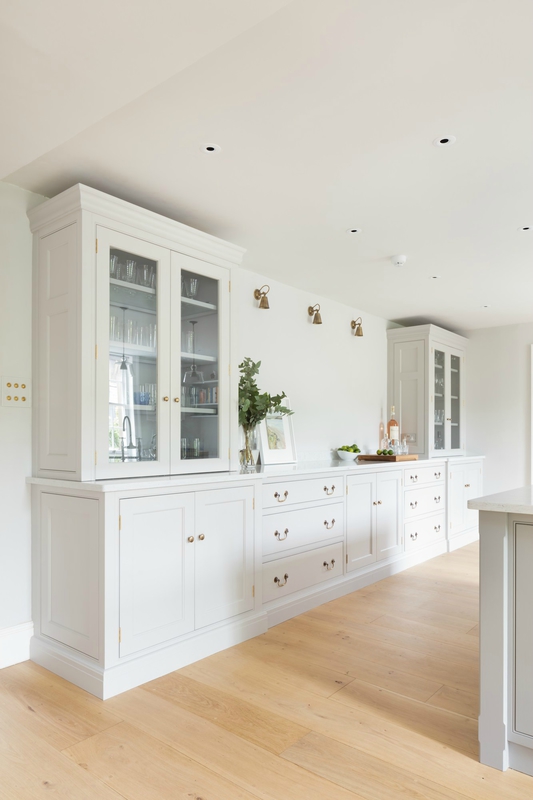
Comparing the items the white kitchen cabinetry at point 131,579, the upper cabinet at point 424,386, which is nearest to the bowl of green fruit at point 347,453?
the upper cabinet at point 424,386

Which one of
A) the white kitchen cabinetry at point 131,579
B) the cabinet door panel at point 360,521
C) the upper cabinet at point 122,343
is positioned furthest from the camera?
the cabinet door panel at point 360,521

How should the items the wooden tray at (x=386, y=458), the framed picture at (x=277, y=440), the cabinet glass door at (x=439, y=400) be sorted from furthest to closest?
the cabinet glass door at (x=439, y=400), the wooden tray at (x=386, y=458), the framed picture at (x=277, y=440)

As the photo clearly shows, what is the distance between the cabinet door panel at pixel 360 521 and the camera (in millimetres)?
3992

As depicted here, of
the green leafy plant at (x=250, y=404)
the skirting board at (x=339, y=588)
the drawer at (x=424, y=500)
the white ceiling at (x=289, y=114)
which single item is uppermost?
the white ceiling at (x=289, y=114)

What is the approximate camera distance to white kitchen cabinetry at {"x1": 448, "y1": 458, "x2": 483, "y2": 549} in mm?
5477

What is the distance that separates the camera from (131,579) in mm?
2451

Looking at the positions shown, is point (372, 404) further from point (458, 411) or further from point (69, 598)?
point (69, 598)

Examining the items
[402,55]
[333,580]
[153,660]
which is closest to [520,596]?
[153,660]

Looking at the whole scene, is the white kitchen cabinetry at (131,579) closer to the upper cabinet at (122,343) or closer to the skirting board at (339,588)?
the upper cabinet at (122,343)

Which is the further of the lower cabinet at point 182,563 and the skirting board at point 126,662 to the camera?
the lower cabinet at point 182,563

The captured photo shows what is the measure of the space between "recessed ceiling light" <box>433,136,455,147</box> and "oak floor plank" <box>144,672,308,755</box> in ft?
7.78

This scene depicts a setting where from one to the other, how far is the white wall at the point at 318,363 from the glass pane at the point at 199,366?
0.70m

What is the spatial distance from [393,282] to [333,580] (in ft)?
7.50

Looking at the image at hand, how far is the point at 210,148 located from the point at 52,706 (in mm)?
2375
